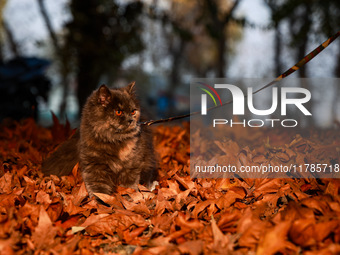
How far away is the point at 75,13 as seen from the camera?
11.3 m

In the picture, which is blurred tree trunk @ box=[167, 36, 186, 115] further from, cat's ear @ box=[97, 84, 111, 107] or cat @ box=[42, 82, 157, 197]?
cat's ear @ box=[97, 84, 111, 107]

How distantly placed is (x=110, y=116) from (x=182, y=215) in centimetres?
122

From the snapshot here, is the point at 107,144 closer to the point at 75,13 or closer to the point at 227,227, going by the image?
the point at 227,227

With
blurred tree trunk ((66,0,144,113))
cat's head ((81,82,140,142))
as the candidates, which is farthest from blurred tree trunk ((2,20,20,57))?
cat's head ((81,82,140,142))

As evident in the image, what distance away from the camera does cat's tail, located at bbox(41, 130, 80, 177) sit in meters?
3.23

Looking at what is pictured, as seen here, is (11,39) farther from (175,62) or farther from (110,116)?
(110,116)

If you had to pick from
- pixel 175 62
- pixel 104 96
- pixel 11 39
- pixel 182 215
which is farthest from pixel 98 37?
pixel 175 62

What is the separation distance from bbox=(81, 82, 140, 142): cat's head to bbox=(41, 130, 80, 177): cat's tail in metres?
0.48

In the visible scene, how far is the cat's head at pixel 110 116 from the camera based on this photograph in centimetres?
287

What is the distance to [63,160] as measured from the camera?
3.32m

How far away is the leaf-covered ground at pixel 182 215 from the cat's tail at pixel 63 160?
12cm

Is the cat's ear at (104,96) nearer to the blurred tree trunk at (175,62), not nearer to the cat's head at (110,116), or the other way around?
the cat's head at (110,116)

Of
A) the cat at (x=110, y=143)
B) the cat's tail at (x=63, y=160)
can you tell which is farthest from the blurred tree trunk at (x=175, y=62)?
the cat at (x=110, y=143)

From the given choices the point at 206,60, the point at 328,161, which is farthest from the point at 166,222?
the point at 206,60
